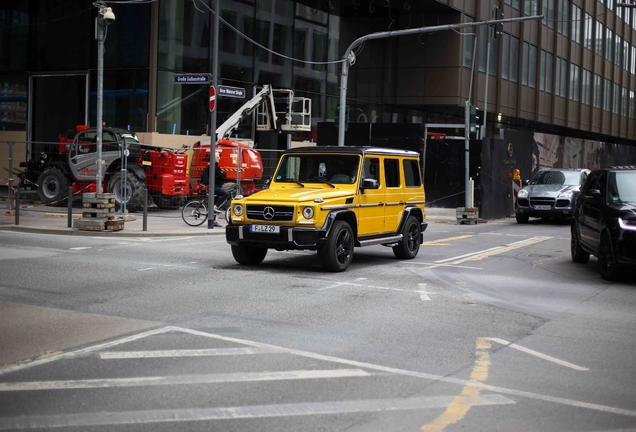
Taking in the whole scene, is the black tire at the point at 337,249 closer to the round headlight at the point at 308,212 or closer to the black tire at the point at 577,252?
the round headlight at the point at 308,212

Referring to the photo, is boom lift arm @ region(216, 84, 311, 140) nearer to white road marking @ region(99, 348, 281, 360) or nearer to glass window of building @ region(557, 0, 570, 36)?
white road marking @ region(99, 348, 281, 360)

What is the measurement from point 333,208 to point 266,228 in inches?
41.5

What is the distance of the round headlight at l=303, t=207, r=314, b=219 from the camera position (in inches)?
501

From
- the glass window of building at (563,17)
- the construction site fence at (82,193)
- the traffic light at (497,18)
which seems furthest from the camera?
the glass window of building at (563,17)

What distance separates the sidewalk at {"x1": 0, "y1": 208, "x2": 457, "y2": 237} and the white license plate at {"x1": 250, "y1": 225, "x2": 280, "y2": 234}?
6765mm

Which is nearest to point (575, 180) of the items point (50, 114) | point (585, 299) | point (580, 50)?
point (585, 299)

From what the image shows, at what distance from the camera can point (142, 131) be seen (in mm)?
31203

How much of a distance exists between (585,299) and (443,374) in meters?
5.19

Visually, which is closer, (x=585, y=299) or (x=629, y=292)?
(x=585, y=299)

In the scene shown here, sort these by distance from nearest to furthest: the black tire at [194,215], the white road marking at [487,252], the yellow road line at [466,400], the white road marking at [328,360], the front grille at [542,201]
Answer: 1. the yellow road line at [466,400]
2. the white road marking at [328,360]
3. the white road marking at [487,252]
4. the black tire at [194,215]
5. the front grille at [542,201]

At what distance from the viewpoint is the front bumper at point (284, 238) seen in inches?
499

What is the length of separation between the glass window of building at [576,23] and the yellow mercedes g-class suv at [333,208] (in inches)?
1922

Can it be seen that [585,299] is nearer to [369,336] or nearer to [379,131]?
[369,336]

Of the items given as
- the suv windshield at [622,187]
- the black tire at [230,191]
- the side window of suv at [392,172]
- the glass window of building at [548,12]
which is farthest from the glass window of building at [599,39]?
the side window of suv at [392,172]
